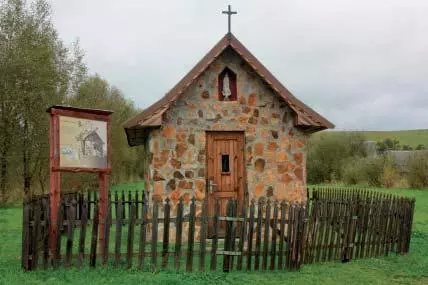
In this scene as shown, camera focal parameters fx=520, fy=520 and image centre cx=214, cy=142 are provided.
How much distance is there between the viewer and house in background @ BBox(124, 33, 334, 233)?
40.8ft

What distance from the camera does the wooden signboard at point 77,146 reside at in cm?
945

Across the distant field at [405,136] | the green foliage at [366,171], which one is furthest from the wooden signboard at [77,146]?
the distant field at [405,136]

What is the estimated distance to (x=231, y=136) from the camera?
1291cm

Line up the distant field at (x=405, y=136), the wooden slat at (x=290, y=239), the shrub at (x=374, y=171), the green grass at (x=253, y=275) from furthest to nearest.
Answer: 1. the distant field at (x=405, y=136)
2. the shrub at (x=374, y=171)
3. the wooden slat at (x=290, y=239)
4. the green grass at (x=253, y=275)

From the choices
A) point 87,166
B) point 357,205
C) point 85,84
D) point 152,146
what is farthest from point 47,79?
point 357,205

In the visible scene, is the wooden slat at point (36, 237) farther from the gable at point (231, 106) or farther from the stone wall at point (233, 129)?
the gable at point (231, 106)

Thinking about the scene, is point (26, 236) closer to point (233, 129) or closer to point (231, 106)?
point (233, 129)

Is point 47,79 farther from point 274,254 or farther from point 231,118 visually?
point 274,254

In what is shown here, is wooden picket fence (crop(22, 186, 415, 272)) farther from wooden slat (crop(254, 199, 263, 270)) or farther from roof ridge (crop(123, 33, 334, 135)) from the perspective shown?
roof ridge (crop(123, 33, 334, 135))

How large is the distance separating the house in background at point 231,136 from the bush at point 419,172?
26.7m

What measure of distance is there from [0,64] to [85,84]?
736 centimetres

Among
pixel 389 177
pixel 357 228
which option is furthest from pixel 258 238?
pixel 389 177

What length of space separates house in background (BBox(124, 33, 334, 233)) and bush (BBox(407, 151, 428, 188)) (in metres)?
26.7

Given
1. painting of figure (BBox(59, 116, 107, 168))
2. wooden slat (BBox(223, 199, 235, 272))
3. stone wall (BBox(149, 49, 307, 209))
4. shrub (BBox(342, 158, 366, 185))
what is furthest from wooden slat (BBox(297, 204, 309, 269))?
shrub (BBox(342, 158, 366, 185))
